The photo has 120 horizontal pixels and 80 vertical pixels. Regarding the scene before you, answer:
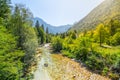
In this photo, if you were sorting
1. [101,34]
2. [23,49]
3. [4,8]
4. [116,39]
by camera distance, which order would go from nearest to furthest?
[4,8]
[23,49]
[116,39]
[101,34]

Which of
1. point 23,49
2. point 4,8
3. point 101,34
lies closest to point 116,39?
point 101,34

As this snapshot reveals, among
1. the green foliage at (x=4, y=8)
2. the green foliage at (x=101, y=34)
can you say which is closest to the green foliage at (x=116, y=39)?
the green foliage at (x=101, y=34)

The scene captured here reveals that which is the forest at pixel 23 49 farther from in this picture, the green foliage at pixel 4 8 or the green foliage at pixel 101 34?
the green foliage at pixel 101 34

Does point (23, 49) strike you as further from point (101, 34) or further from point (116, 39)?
point (116, 39)

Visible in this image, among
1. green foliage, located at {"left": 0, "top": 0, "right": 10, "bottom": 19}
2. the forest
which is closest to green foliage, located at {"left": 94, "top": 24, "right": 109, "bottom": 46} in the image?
the forest

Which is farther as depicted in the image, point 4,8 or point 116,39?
point 116,39

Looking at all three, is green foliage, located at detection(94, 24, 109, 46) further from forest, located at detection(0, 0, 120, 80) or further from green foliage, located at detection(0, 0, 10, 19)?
green foliage, located at detection(0, 0, 10, 19)

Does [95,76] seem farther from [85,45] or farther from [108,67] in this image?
[85,45]

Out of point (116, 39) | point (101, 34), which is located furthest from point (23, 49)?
point (116, 39)

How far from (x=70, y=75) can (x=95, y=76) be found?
4641mm

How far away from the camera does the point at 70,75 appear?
3622 cm

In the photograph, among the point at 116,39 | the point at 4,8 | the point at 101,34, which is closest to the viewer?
the point at 4,8

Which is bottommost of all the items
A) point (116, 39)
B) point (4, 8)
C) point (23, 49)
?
point (23, 49)

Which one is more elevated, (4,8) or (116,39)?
(4,8)
